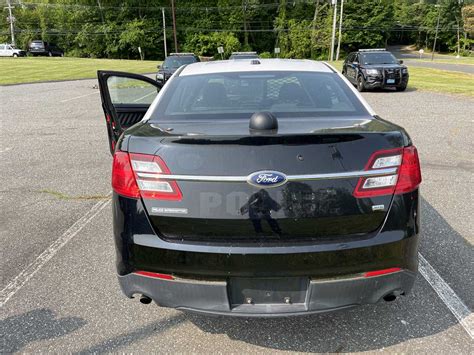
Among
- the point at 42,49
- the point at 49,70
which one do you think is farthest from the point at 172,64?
the point at 42,49

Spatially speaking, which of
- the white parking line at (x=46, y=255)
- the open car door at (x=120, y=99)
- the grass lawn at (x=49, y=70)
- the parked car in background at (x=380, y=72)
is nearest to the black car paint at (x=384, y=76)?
the parked car in background at (x=380, y=72)

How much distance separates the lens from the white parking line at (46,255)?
3024mm

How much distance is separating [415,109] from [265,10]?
65.8 metres

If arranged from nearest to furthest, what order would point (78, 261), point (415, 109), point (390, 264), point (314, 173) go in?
point (314, 173) → point (390, 264) → point (78, 261) → point (415, 109)

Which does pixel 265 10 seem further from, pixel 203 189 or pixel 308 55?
pixel 203 189

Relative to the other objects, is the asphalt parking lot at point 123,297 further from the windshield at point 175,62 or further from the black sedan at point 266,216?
the windshield at point 175,62

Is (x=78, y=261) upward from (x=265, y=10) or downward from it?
downward

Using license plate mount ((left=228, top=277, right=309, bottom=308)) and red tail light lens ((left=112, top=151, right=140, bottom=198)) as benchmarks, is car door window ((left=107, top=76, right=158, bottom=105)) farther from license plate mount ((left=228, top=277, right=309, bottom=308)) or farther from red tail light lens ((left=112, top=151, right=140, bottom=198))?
license plate mount ((left=228, top=277, right=309, bottom=308))

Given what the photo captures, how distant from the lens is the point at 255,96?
9.95 ft

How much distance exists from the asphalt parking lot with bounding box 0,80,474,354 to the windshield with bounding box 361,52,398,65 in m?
11.5

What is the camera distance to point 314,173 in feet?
6.52

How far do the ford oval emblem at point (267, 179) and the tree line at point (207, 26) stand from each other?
210 feet

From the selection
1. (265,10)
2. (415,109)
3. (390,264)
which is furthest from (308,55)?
(390,264)

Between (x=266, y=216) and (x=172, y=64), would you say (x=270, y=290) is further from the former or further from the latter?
(x=172, y=64)
